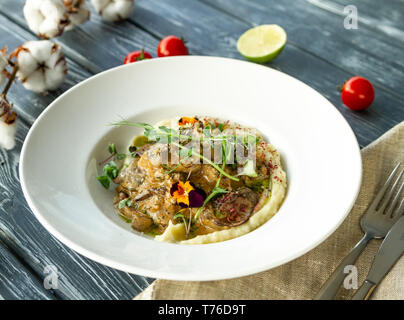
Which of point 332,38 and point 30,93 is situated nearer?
point 30,93

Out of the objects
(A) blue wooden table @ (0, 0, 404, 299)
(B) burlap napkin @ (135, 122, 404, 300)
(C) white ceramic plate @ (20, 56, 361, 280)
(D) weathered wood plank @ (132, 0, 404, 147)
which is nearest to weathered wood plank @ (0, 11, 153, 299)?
(A) blue wooden table @ (0, 0, 404, 299)

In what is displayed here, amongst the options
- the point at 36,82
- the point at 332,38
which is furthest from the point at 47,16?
the point at 332,38

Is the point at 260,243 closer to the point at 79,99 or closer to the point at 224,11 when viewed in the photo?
the point at 79,99

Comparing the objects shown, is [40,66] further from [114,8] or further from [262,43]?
[262,43]

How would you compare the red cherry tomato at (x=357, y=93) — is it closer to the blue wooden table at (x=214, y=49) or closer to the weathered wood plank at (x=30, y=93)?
the blue wooden table at (x=214, y=49)

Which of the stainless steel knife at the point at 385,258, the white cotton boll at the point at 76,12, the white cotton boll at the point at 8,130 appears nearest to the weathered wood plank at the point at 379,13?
the white cotton boll at the point at 76,12

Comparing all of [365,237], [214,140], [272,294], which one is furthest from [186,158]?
[365,237]

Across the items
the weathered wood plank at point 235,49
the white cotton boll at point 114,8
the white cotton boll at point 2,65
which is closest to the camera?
the white cotton boll at point 2,65
